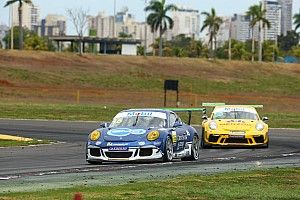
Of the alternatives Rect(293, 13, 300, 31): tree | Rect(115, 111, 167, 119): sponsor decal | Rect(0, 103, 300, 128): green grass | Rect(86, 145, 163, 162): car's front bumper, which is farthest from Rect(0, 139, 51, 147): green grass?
Rect(293, 13, 300, 31): tree

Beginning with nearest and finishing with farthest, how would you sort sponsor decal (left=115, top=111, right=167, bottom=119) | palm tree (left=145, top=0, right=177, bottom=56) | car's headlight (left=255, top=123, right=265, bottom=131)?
sponsor decal (left=115, top=111, right=167, bottom=119) → car's headlight (left=255, top=123, right=265, bottom=131) → palm tree (left=145, top=0, right=177, bottom=56)

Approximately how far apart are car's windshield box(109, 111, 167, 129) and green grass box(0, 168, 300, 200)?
4479 mm

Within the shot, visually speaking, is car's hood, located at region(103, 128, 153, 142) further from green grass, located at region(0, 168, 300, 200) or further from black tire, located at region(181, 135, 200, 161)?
green grass, located at region(0, 168, 300, 200)

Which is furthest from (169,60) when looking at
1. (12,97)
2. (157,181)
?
(157,181)

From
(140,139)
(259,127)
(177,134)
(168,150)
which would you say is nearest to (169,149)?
(168,150)

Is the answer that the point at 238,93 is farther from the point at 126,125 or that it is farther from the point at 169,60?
the point at 126,125

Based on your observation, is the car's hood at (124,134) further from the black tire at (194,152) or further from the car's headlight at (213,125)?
the car's headlight at (213,125)

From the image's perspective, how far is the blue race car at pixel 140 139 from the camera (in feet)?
65.6

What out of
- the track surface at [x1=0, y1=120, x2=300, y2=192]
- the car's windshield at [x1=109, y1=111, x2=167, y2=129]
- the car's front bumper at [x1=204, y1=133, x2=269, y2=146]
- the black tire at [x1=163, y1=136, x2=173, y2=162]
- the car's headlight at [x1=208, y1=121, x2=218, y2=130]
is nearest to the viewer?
the track surface at [x1=0, y1=120, x2=300, y2=192]

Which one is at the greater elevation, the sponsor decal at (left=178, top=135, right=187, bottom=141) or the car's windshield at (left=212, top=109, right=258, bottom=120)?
the sponsor decal at (left=178, top=135, right=187, bottom=141)

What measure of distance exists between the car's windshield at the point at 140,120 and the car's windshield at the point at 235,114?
657 centimetres

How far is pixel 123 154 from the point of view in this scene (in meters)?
20.0

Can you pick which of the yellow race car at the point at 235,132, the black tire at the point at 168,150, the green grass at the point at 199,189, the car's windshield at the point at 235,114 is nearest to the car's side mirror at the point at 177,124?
the black tire at the point at 168,150

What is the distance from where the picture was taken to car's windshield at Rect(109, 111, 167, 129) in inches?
830
